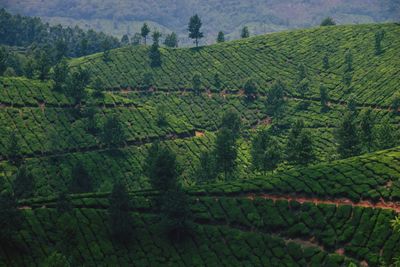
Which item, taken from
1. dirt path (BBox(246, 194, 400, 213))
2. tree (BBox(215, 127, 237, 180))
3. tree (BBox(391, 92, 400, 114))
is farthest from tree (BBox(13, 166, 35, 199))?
tree (BBox(391, 92, 400, 114))

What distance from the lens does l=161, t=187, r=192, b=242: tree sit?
85375mm

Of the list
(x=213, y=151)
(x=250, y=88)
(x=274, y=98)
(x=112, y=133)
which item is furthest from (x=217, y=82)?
(x=213, y=151)

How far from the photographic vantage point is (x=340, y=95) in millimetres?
162000

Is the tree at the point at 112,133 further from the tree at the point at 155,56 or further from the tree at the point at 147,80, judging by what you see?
the tree at the point at 155,56

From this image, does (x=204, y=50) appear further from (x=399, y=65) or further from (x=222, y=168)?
(x=222, y=168)

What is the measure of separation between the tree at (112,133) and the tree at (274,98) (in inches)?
1982

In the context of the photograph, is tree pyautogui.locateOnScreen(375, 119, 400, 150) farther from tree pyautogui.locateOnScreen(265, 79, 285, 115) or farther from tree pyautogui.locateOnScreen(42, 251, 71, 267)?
tree pyautogui.locateOnScreen(42, 251, 71, 267)

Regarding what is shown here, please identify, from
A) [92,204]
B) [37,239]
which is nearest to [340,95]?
[92,204]

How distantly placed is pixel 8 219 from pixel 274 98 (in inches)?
3892

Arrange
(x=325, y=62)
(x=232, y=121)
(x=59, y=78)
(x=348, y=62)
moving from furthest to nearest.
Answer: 1. (x=325, y=62)
2. (x=348, y=62)
3. (x=59, y=78)
4. (x=232, y=121)

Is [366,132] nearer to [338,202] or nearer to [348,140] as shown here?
[348,140]

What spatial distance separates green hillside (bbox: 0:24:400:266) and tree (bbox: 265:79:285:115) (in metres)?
1.42

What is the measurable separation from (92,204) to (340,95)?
98.5 metres

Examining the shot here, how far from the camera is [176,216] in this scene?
8638cm
